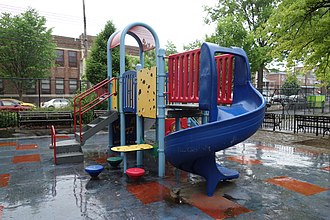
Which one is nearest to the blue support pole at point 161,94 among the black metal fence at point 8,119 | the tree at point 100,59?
the black metal fence at point 8,119

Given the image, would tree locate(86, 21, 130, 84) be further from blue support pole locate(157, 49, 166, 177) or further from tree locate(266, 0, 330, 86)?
blue support pole locate(157, 49, 166, 177)

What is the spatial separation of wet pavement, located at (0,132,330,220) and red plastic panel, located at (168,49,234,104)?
1830mm

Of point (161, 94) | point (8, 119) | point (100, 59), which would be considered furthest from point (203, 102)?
point (100, 59)

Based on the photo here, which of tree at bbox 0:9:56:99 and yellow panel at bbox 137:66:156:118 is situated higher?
tree at bbox 0:9:56:99

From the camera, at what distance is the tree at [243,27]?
20234mm

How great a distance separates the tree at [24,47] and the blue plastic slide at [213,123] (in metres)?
26.1

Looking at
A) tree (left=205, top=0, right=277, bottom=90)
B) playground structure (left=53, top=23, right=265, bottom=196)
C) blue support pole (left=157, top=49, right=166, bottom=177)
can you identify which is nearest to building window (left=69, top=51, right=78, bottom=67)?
tree (left=205, top=0, right=277, bottom=90)

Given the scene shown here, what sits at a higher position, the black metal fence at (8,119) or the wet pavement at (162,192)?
the black metal fence at (8,119)

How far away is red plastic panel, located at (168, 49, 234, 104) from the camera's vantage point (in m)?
5.07

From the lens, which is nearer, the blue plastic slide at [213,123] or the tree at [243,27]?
the blue plastic slide at [213,123]

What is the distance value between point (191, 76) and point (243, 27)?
17308 millimetres

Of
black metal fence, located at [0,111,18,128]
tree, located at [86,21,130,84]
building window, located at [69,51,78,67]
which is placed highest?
building window, located at [69,51,78,67]

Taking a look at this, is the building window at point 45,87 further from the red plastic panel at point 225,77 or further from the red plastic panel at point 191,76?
the red plastic panel at point 225,77

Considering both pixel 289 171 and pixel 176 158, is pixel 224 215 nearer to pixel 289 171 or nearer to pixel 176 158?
pixel 176 158
